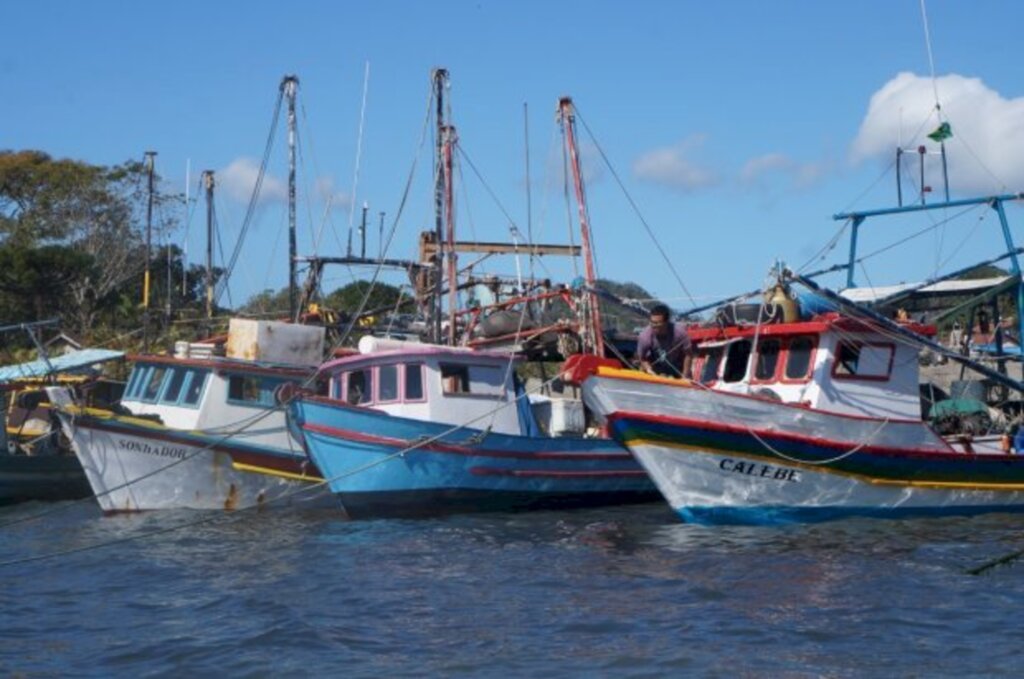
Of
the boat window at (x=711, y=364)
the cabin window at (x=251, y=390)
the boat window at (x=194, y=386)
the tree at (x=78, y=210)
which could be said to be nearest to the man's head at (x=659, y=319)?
the boat window at (x=711, y=364)

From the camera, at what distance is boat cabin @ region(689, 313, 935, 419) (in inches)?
677

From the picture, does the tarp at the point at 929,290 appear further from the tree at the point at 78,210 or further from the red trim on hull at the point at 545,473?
the tree at the point at 78,210

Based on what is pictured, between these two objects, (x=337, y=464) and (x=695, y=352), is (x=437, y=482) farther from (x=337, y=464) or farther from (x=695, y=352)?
(x=695, y=352)

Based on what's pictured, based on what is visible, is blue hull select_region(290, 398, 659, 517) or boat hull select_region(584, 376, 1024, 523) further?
blue hull select_region(290, 398, 659, 517)

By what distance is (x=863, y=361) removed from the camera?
17.4 m

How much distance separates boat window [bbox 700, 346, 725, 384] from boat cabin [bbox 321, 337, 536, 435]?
288 cm

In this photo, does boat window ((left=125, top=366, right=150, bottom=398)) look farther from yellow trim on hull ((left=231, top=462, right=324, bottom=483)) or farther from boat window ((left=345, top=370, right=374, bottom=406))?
boat window ((left=345, top=370, right=374, bottom=406))

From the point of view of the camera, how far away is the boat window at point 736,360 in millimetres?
18141

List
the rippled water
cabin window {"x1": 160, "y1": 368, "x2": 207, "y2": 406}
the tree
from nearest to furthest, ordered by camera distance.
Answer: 1. the rippled water
2. cabin window {"x1": 160, "y1": 368, "x2": 207, "y2": 406}
3. the tree

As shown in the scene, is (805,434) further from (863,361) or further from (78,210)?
(78,210)

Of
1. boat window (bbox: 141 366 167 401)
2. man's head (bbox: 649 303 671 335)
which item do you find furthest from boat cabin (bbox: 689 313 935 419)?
boat window (bbox: 141 366 167 401)

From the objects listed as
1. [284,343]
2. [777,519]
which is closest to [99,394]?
[284,343]

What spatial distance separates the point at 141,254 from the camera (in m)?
44.5

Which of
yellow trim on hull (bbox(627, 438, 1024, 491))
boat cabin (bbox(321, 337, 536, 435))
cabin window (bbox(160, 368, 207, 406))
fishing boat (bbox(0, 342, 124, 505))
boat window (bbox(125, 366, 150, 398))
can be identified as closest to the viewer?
yellow trim on hull (bbox(627, 438, 1024, 491))
